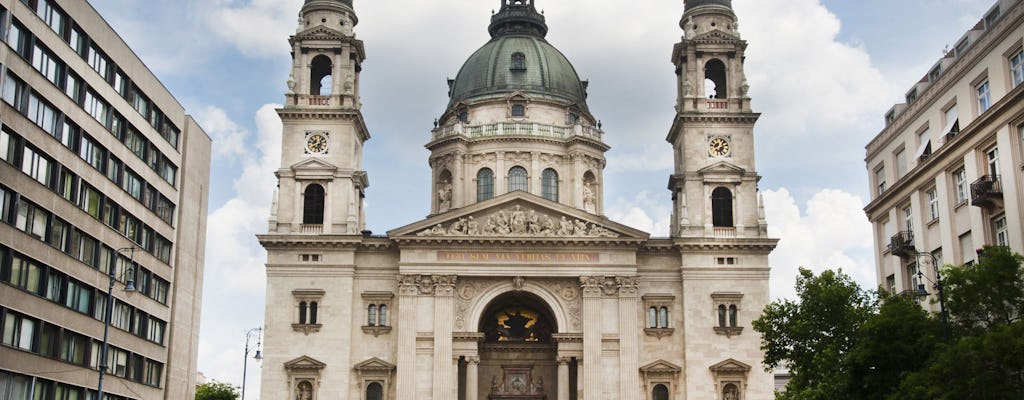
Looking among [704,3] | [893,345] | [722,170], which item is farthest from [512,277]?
[893,345]

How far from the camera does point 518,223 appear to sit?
61.6 metres

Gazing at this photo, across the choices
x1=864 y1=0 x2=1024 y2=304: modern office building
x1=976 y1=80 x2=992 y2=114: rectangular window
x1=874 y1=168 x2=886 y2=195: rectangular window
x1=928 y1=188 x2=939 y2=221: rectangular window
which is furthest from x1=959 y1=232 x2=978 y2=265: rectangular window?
x1=874 y1=168 x2=886 y2=195: rectangular window

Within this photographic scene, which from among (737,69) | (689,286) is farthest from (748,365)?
(737,69)

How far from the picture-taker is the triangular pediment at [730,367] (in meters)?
60.0

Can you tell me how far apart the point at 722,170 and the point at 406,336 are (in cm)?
2024

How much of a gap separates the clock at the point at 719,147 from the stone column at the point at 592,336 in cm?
1075

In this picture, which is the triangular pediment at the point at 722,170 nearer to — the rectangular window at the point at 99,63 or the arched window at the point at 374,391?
the arched window at the point at 374,391

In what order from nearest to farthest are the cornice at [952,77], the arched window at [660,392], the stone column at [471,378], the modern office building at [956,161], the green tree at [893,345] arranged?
1. the green tree at [893,345]
2. the modern office building at [956,161]
3. the cornice at [952,77]
4. the stone column at [471,378]
5. the arched window at [660,392]

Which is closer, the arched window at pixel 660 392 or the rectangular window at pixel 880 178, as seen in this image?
the rectangular window at pixel 880 178

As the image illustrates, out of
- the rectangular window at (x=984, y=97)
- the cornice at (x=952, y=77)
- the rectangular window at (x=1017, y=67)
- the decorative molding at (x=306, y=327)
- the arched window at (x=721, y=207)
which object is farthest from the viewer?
the arched window at (x=721, y=207)

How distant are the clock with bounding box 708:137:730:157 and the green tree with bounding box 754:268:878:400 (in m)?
22.5

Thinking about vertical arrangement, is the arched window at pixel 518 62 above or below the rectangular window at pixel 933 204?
above

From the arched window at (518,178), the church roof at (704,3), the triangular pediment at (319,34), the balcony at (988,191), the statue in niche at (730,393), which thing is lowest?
the statue in niche at (730,393)

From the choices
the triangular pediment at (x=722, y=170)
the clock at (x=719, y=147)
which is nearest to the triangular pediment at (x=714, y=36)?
the clock at (x=719, y=147)
